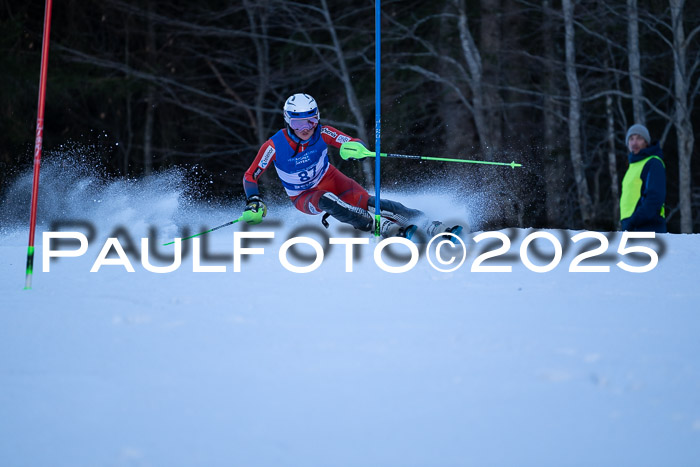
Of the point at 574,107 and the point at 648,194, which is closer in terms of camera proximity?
the point at 648,194

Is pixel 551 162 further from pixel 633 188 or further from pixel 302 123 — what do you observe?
pixel 302 123

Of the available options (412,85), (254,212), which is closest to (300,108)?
(254,212)

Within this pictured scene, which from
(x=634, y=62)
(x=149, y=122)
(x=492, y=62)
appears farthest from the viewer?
(x=149, y=122)

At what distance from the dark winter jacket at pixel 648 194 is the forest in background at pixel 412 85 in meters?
5.62

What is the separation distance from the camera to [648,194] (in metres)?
5.80

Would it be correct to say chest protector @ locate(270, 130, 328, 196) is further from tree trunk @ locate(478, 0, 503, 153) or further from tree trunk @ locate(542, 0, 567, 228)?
tree trunk @ locate(542, 0, 567, 228)

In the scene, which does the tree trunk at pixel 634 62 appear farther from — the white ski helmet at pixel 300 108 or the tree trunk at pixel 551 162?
the white ski helmet at pixel 300 108

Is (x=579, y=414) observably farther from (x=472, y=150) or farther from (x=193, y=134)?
(x=193, y=134)

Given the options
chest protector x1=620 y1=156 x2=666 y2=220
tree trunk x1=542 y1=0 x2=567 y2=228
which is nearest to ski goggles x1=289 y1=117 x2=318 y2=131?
chest protector x1=620 y1=156 x2=666 y2=220

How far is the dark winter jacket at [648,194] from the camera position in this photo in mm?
5785

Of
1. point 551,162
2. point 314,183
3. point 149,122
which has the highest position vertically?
point 149,122

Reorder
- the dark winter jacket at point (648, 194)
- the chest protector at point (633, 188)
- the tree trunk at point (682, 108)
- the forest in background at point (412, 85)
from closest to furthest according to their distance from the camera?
1. the dark winter jacket at point (648, 194)
2. the chest protector at point (633, 188)
3. the tree trunk at point (682, 108)
4. the forest in background at point (412, 85)

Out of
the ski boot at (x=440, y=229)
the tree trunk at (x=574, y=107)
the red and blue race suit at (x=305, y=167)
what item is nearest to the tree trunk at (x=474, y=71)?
the tree trunk at (x=574, y=107)

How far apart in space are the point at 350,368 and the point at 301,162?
12.5 ft
